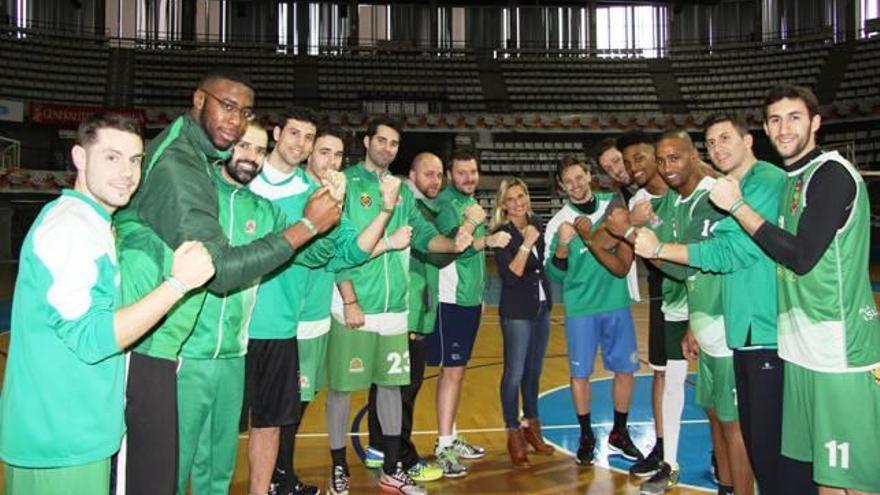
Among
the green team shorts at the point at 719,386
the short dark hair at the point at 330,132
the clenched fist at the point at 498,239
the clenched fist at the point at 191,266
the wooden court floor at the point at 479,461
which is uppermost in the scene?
the short dark hair at the point at 330,132

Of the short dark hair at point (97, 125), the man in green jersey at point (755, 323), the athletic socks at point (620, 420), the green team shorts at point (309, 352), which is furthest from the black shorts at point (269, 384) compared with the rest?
the athletic socks at point (620, 420)

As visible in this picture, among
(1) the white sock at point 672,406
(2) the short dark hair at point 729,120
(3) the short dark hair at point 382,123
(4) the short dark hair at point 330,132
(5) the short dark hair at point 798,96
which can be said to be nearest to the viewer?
(5) the short dark hair at point 798,96

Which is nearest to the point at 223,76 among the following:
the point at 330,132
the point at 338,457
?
the point at 330,132

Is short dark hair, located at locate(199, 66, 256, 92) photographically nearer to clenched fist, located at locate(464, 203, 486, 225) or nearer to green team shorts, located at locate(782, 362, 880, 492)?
clenched fist, located at locate(464, 203, 486, 225)

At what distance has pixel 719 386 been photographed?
3.52 meters

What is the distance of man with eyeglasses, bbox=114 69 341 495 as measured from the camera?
2.32m

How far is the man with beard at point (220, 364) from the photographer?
2785 mm

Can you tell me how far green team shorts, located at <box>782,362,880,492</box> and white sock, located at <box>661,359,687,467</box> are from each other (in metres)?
1.41

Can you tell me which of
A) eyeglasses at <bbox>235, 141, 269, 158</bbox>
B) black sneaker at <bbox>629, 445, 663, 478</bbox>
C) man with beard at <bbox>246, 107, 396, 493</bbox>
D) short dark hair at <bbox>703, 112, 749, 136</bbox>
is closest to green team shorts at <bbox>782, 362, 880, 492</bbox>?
short dark hair at <bbox>703, 112, 749, 136</bbox>

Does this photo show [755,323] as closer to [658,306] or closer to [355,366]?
[658,306]

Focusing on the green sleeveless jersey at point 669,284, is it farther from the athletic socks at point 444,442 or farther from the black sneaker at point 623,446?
the athletic socks at point 444,442

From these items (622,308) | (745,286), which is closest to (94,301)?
(745,286)

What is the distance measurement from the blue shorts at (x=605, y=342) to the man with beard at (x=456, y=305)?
699mm

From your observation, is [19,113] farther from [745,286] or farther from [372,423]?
[745,286]
